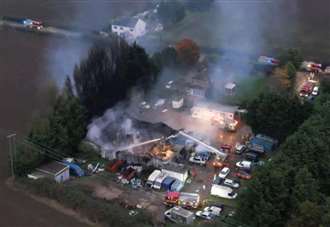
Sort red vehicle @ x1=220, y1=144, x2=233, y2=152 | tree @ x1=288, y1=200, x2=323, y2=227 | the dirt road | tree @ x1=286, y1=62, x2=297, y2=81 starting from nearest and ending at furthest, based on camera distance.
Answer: tree @ x1=288, y1=200, x2=323, y2=227, the dirt road, red vehicle @ x1=220, y1=144, x2=233, y2=152, tree @ x1=286, y1=62, x2=297, y2=81

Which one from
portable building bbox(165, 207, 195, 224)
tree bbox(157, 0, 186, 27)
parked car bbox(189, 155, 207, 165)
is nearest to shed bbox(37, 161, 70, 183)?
portable building bbox(165, 207, 195, 224)

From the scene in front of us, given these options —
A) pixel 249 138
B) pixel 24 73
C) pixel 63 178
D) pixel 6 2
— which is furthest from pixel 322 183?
pixel 6 2

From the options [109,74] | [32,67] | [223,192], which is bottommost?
[223,192]

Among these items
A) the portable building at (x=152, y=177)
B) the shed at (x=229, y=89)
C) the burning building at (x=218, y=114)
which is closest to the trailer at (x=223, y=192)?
the portable building at (x=152, y=177)

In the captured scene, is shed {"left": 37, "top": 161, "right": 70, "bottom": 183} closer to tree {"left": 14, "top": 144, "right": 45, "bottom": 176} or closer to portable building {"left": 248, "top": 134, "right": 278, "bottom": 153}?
tree {"left": 14, "top": 144, "right": 45, "bottom": 176}

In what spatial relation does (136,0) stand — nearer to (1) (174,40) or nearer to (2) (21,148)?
(1) (174,40)

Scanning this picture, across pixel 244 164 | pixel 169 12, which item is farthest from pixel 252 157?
pixel 169 12

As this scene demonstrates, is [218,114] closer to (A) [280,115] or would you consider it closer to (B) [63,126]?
(A) [280,115]
